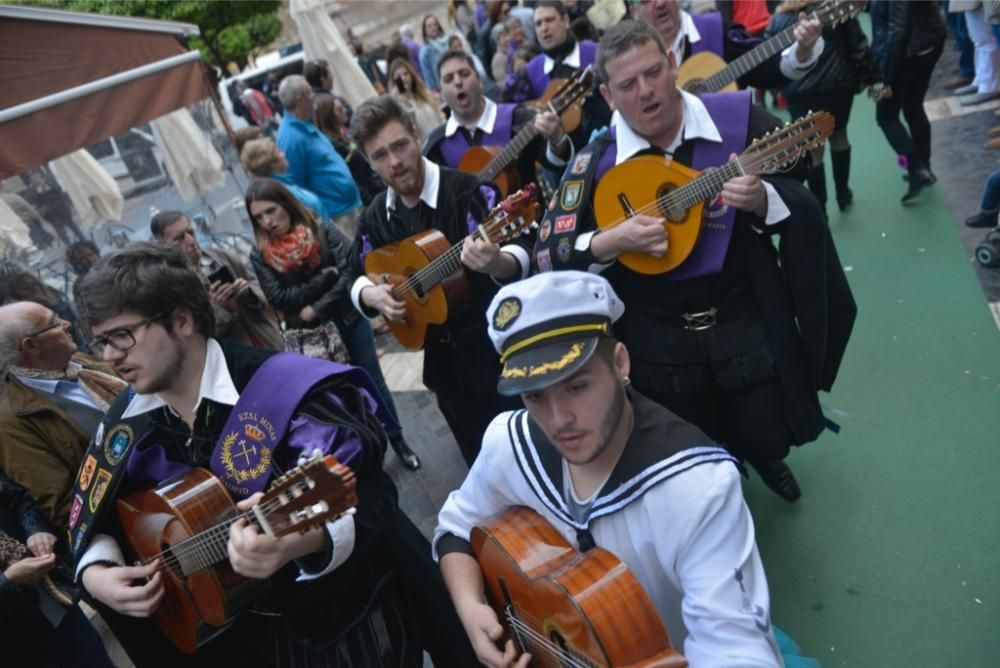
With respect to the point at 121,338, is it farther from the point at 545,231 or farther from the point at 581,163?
the point at 581,163

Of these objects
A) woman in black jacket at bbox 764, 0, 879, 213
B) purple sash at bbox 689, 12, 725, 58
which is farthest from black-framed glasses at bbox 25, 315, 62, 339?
woman in black jacket at bbox 764, 0, 879, 213

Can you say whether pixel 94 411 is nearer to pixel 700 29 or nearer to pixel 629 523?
pixel 629 523

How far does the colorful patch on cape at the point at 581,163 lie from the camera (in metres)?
2.78

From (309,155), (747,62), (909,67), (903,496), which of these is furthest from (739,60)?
(309,155)

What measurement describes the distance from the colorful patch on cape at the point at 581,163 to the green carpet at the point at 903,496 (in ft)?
6.16

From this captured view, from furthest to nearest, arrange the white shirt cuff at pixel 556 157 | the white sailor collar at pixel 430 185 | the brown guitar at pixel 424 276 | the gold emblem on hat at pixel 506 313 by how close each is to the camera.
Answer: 1. the white shirt cuff at pixel 556 157
2. the white sailor collar at pixel 430 185
3. the brown guitar at pixel 424 276
4. the gold emblem on hat at pixel 506 313

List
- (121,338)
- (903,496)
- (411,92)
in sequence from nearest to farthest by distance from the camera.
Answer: (121,338)
(903,496)
(411,92)

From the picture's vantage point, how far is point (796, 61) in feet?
12.1

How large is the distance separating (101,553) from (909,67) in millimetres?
5858

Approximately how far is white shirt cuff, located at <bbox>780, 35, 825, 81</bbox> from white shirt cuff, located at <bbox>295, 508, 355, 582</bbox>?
3356mm

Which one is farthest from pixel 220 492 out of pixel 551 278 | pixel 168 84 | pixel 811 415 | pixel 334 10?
pixel 334 10

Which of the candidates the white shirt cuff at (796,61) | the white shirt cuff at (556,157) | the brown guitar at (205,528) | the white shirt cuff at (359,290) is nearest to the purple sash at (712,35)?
the white shirt cuff at (796,61)

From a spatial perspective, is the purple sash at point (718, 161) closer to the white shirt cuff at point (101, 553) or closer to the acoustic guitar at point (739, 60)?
the acoustic guitar at point (739, 60)

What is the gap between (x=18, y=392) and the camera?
2.74 metres
